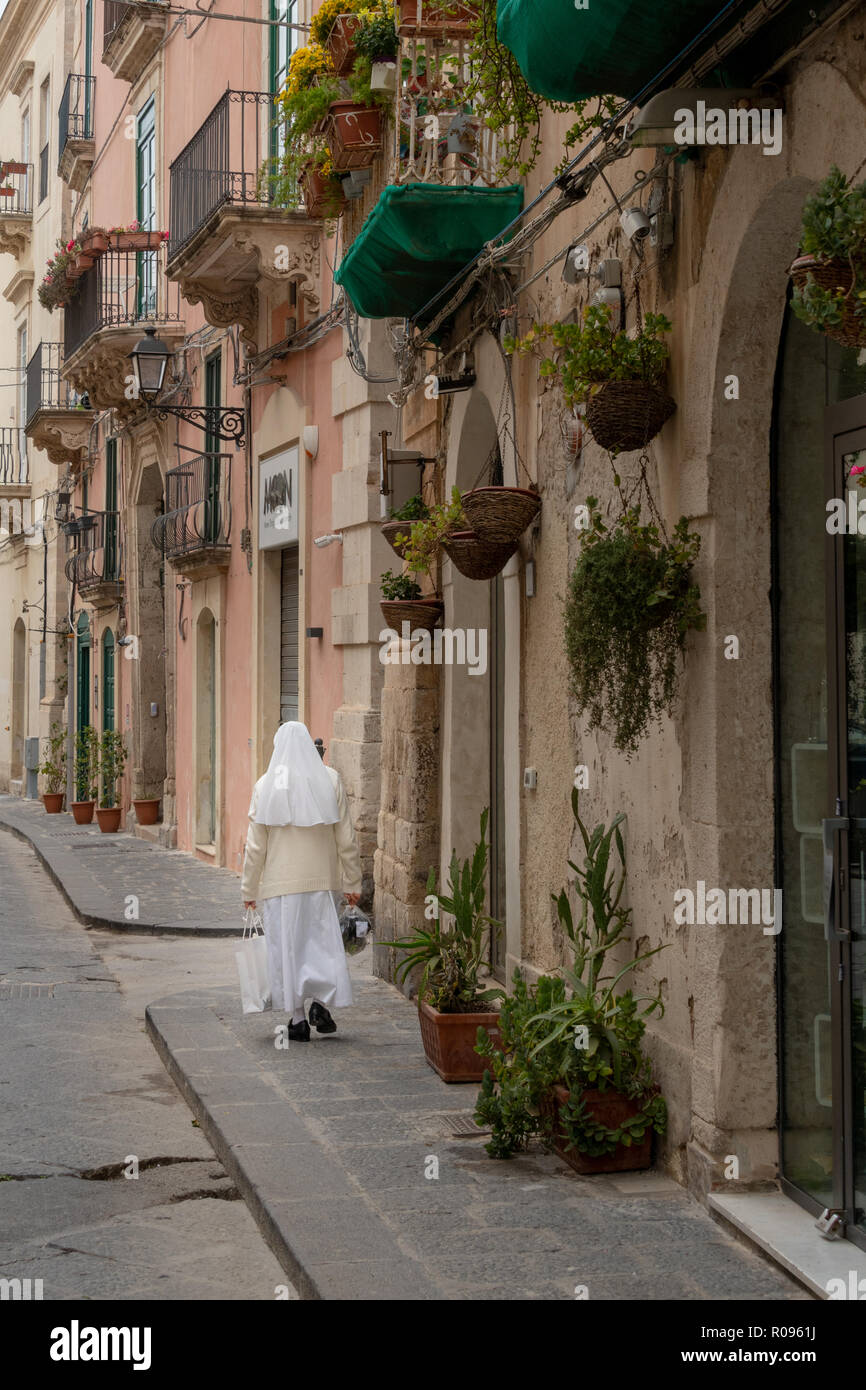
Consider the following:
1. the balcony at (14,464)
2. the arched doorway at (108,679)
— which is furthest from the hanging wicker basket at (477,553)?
the balcony at (14,464)

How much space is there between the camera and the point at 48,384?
27688mm

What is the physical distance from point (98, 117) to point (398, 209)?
18115mm

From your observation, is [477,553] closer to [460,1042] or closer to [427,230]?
[427,230]

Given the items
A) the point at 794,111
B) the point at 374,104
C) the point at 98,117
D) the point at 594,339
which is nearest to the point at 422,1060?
the point at 594,339

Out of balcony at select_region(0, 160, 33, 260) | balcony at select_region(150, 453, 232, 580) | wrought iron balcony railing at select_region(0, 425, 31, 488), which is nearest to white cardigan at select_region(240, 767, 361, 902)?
balcony at select_region(150, 453, 232, 580)

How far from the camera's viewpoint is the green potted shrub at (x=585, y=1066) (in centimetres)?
572

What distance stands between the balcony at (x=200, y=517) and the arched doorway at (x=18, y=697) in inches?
561

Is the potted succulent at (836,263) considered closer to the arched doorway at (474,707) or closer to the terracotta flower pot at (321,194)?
the arched doorway at (474,707)

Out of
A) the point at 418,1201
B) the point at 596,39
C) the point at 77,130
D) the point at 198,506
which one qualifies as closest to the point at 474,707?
the point at 418,1201

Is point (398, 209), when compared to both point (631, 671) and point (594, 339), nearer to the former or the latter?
point (594, 339)

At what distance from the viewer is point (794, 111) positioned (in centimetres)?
469

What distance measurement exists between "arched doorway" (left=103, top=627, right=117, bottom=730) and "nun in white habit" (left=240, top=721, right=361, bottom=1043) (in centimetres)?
1522

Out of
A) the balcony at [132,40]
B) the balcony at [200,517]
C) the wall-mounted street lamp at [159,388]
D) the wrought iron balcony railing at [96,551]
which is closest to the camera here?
the wall-mounted street lamp at [159,388]

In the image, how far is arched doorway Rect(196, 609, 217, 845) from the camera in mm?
17938
